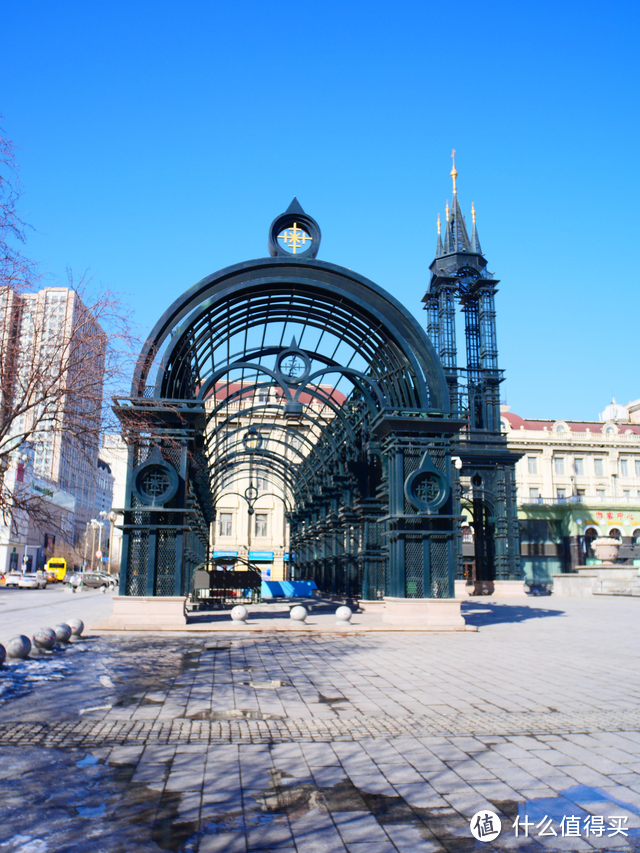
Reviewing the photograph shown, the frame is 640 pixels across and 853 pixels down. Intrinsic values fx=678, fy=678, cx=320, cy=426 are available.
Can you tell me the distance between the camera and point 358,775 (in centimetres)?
564

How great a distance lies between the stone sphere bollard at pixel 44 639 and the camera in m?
12.3

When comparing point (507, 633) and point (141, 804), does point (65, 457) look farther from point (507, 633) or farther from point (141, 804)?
point (507, 633)

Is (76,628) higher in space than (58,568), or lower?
higher

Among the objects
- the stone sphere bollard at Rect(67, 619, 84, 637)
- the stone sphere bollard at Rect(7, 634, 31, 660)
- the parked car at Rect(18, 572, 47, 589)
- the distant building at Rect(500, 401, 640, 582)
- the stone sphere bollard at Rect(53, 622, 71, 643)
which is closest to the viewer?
the stone sphere bollard at Rect(7, 634, 31, 660)

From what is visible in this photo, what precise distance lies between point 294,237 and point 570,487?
56814mm

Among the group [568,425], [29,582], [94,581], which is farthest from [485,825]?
[568,425]

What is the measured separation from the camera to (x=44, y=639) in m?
12.3

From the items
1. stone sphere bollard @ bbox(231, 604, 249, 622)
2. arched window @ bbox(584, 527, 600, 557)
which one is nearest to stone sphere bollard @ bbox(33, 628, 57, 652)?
stone sphere bollard @ bbox(231, 604, 249, 622)

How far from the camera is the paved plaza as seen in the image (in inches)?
179

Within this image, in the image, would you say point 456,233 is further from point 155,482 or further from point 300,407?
point 155,482

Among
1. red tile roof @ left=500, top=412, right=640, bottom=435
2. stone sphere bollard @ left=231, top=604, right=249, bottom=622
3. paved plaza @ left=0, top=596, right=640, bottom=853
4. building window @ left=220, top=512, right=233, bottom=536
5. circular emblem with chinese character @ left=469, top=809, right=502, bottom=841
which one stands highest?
red tile roof @ left=500, top=412, right=640, bottom=435

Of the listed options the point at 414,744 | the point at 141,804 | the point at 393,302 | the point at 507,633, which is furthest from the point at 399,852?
the point at 393,302

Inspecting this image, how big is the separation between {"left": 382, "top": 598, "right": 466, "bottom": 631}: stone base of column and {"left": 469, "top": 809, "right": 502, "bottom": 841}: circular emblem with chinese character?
12.3 meters

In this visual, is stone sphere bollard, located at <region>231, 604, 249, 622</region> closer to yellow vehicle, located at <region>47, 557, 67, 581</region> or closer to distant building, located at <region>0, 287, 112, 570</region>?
distant building, located at <region>0, 287, 112, 570</region>
